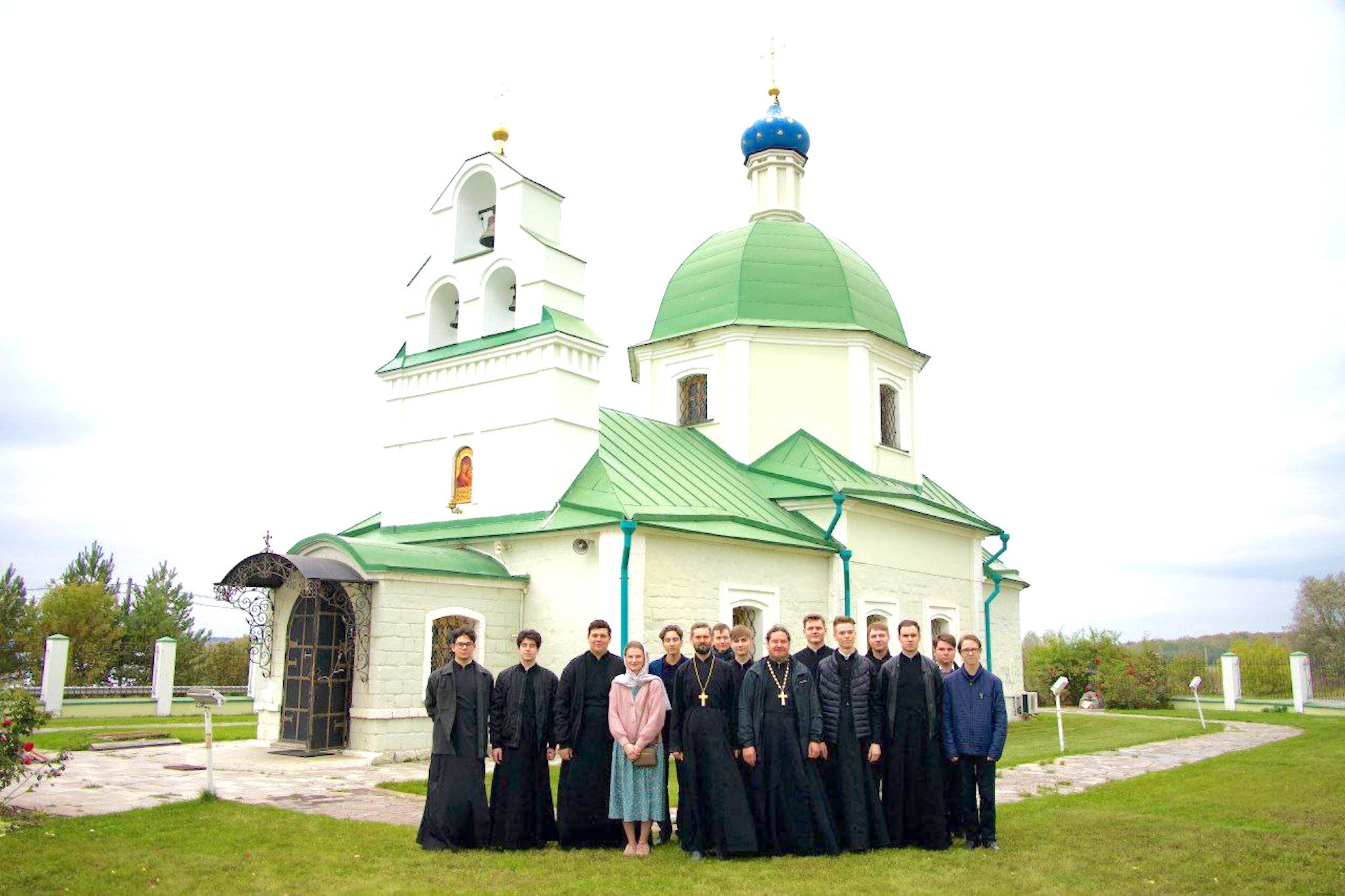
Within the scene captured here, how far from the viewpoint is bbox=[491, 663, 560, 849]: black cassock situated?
8031 mm

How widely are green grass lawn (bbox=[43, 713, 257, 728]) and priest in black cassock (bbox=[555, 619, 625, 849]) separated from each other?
14.0m

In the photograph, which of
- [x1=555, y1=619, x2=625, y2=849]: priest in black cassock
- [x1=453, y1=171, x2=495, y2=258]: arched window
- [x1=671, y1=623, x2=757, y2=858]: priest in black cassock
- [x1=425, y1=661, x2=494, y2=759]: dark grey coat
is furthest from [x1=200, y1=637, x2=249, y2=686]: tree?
[x1=671, y1=623, x2=757, y2=858]: priest in black cassock

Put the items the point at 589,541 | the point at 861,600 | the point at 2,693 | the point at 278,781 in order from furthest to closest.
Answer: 1. the point at 861,600
2. the point at 589,541
3. the point at 278,781
4. the point at 2,693

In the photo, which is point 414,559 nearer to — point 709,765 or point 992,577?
point 709,765

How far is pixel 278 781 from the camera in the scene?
36.4ft

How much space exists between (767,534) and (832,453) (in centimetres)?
394

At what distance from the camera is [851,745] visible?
26.3ft

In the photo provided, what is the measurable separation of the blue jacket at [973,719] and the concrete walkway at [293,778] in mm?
2773

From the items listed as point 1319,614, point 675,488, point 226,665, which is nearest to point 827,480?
point 675,488

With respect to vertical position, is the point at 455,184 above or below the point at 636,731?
above

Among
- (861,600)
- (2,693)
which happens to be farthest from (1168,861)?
(861,600)

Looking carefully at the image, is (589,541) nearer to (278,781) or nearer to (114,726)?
(278,781)

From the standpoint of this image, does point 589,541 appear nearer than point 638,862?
No

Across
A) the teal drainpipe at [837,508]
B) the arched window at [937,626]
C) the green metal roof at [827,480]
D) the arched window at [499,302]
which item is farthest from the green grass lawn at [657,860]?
the arched window at [937,626]
